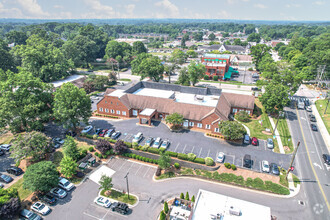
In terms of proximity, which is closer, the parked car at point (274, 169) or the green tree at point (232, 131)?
the parked car at point (274, 169)

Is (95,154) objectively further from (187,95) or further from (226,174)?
(187,95)

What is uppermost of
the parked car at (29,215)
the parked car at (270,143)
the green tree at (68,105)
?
the green tree at (68,105)

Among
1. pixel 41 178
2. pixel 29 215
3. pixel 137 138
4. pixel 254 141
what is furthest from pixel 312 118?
pixel 29 215

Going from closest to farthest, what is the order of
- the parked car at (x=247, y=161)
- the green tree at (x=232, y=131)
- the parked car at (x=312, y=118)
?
1. the parked car at (x=247, y=161)
2. the green tree at (x=232, y=131)
3. the parked car at (x=312, y=118)

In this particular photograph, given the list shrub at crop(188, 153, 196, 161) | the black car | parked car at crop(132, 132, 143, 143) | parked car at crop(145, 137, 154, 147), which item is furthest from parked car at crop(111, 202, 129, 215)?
the black car

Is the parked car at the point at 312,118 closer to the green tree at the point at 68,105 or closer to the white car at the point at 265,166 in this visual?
the white car at the point at 265,166

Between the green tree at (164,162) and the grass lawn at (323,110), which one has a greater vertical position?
the grass lawn at (323,110)

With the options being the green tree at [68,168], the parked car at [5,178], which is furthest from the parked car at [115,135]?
the parked car at [5,178]

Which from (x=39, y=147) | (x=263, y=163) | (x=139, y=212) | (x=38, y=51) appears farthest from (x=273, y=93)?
(x=38, y=51)

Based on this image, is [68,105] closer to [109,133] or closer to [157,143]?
[109,133]
